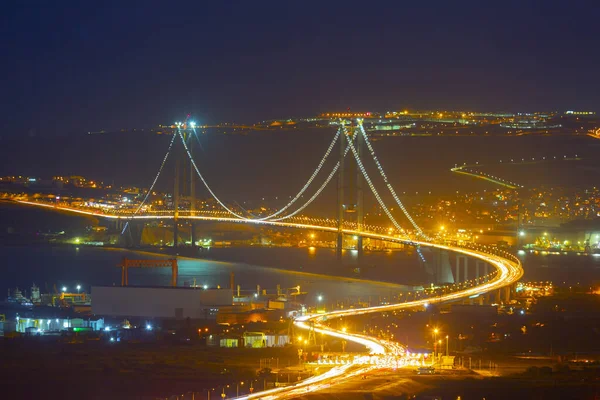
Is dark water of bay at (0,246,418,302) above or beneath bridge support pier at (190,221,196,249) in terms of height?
beneath

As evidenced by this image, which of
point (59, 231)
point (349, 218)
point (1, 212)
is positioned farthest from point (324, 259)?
point (1, 212)

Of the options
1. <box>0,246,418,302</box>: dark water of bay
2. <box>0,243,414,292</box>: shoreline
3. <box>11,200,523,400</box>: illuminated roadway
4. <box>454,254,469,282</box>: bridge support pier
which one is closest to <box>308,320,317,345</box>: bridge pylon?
<box>11,200,523,400</box>: illuminated roadway

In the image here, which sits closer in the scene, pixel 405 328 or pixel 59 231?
pixel 405 328

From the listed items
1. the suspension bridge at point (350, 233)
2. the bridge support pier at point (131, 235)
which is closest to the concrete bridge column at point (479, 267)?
the suspension bridge at point (350, 233)

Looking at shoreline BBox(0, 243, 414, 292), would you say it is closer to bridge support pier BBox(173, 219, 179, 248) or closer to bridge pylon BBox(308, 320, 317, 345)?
bridge support pier BBox(173, 219, 179, 248)

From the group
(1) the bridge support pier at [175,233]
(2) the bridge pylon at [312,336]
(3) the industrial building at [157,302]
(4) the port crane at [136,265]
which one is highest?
(1) the bridge support pier at [175,233]

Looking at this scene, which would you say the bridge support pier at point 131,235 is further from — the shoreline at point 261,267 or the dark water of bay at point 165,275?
the dark water of bay at point 165,275

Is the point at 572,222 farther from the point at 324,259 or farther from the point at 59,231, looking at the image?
the point at 59,231

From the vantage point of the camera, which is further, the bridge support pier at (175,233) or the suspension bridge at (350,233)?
the bridge support pier at (175,233)

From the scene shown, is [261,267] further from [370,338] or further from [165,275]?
[370,338]
